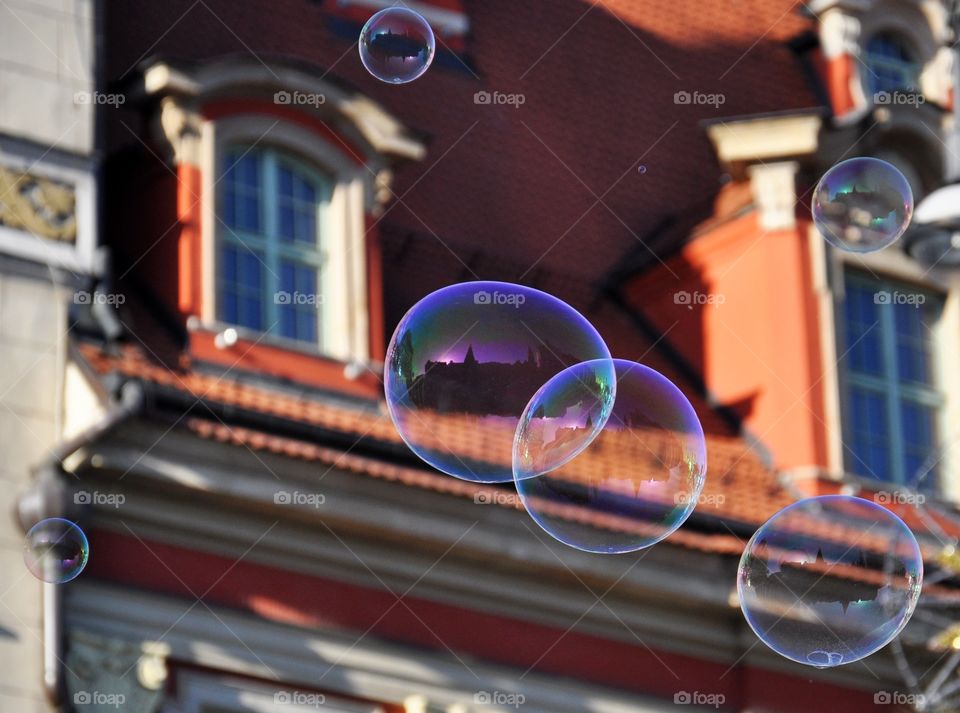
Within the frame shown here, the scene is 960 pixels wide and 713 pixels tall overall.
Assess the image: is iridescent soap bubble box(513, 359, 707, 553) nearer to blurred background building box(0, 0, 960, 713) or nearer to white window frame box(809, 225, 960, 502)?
blurred background building box(0, 0, 960, 713)

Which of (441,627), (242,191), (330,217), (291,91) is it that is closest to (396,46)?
(291,91)

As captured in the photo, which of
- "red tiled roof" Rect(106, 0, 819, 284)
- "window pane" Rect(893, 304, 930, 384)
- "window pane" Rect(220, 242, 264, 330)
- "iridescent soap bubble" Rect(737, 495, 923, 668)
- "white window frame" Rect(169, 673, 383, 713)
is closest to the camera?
"iridescent soap bubble" Rect(737, 495, 923, 668)

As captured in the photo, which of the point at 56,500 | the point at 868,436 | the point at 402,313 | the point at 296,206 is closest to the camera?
the point at 56,500

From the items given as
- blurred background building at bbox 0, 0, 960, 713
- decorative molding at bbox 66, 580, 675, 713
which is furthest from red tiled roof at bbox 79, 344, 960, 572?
decorative molding at bbox 66, 580, 675, 713

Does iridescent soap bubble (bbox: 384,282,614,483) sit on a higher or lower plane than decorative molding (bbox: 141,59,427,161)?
lower

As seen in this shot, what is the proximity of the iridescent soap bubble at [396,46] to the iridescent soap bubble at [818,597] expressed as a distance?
3182 millimetres

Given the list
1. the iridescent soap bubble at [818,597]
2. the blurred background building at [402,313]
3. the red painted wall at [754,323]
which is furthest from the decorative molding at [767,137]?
the iridescent soap bubble at [818,597]

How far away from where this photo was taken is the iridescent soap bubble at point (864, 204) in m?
16.5

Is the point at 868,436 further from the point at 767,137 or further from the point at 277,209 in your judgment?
the point at 277,209

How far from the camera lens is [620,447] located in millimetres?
13828

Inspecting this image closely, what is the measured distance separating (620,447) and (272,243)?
4.15 metres

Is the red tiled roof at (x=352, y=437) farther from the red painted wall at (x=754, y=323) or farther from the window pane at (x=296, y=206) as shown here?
the window pane at (x=296, y=206)

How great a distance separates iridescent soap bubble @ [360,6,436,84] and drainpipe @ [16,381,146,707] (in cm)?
221

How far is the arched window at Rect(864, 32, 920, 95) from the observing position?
21078mm
